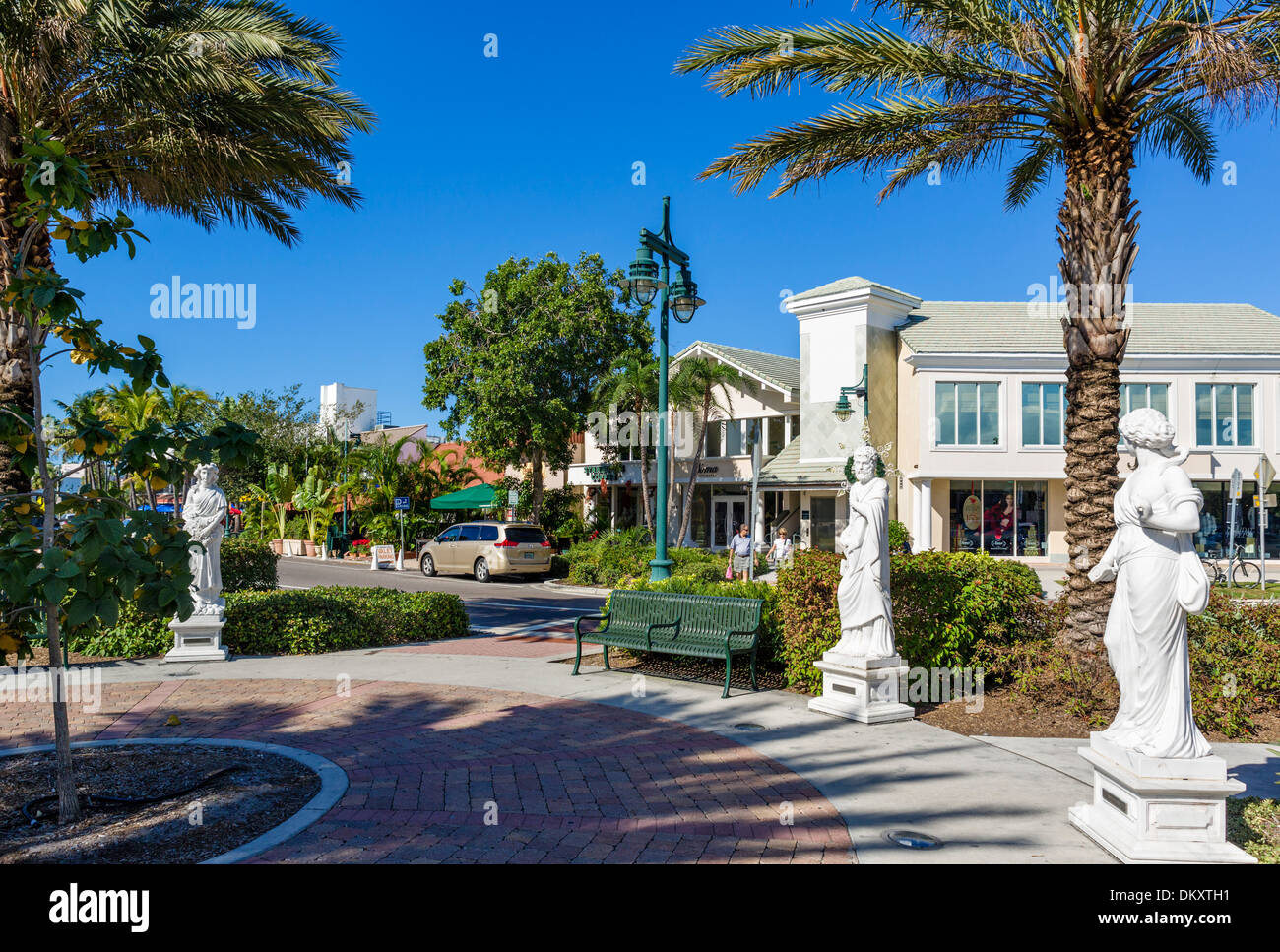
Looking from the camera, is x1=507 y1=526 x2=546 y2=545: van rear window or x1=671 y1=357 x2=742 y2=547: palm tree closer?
x1=507 y1=526 x2=546 y2=545: van rear window

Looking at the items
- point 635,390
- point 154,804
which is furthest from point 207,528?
point 635,390

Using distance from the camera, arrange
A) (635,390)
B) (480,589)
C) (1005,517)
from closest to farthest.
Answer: (480,589)
(635,390)
(1005,517)

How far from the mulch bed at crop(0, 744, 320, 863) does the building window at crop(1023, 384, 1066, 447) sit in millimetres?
26296

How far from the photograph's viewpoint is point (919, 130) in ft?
30.9

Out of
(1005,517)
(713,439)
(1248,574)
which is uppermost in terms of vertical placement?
(713,439)

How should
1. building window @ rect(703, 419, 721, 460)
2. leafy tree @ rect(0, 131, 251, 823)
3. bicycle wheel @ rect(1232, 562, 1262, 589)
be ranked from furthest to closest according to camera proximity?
1. building window @ rect(703, 419, 721, 460)
2. bicycle wheel @ rect(1232, 562, 1262, 589)
3. leafy tree @ rect(0, 131, 251, 823)

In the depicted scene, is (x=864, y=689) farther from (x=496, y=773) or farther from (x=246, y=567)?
(x=246, y=567)

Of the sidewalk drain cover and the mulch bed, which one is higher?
the mulch bed

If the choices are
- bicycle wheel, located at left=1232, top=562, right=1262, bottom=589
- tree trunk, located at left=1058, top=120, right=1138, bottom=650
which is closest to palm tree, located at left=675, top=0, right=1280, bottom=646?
tree trunk, located at left=1058, top=120, right=1138, bottom=650

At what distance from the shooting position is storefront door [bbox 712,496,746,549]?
3145 cm

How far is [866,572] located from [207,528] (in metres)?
7.63

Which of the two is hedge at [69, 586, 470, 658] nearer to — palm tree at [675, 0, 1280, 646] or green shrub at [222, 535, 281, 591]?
green shrub at [222, 535, 281, 591]

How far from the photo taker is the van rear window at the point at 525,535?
24.8m

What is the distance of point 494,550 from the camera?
24.6m
